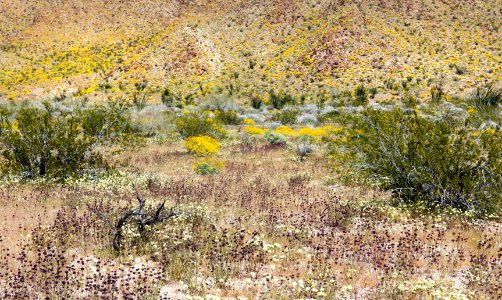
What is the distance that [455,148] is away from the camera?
29.1ft

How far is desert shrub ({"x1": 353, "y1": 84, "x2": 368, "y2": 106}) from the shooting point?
35.8m

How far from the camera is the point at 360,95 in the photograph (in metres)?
38.2

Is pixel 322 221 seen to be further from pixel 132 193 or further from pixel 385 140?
pixel 132 193

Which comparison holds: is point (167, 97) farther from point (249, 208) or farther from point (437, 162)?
point (437, 162)

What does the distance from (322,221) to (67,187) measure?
269 inches

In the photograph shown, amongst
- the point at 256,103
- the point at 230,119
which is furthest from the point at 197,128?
the point at 256,103

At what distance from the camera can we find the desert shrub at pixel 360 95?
35.8 metres

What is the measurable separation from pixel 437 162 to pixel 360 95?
99.9 feet

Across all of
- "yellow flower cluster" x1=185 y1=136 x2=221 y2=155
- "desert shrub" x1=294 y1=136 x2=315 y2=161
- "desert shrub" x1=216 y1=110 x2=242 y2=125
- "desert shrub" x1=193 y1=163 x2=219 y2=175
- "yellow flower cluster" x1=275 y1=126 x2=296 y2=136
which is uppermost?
"desert shrub" x1=193 y1=163 x2=219 y2=175

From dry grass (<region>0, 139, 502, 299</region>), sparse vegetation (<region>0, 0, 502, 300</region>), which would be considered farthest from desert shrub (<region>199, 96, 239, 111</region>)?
dry grass (<region>0, 139, 502, 299</region>)

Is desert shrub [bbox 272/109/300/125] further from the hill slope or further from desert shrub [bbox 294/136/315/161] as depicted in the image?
the hill slope

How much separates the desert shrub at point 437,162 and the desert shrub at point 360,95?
85.1 feet

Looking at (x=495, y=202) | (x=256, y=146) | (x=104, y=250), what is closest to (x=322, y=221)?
(x=495, y=202)

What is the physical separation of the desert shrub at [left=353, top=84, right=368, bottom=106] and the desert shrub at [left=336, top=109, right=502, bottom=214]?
25.9 m
